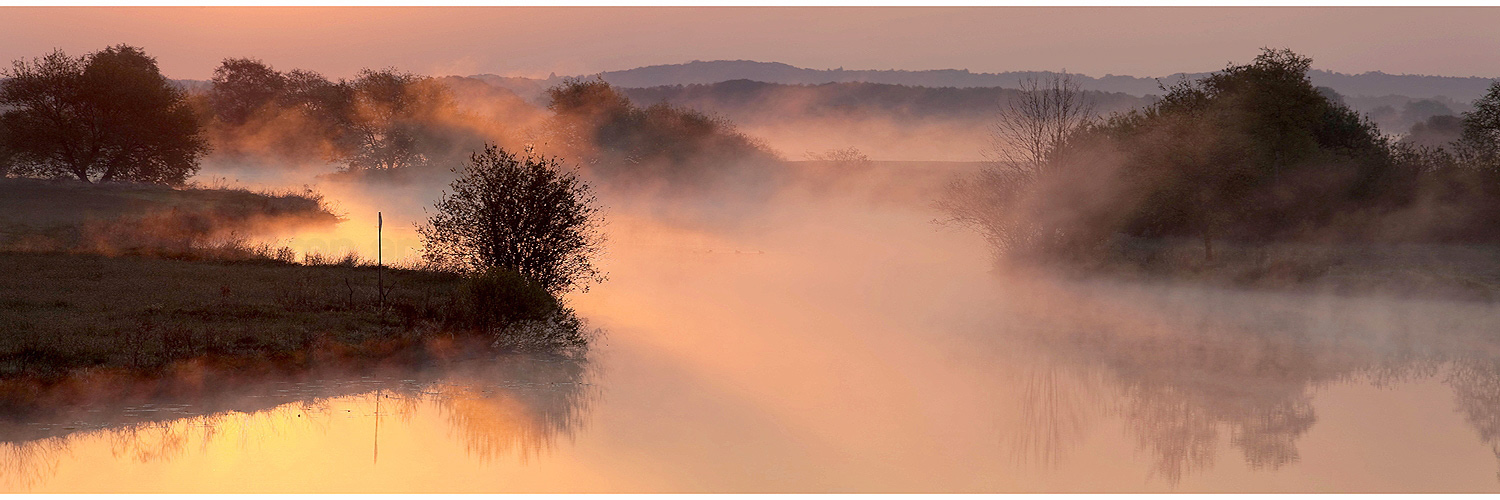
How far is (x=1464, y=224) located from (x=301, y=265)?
42.3 metres

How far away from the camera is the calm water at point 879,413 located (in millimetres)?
16391

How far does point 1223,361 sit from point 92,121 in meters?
55.8

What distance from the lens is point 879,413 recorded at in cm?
2133

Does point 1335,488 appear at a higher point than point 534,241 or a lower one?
lower

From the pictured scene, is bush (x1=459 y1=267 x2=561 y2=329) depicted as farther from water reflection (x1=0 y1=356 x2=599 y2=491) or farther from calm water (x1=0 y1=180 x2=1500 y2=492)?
water reflection (x1=0 y1=356 x2=599 y2=491)

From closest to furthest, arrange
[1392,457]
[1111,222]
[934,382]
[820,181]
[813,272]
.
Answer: [1392,457]
[934,382]
[1111,222]
[813,272]
[820,181]

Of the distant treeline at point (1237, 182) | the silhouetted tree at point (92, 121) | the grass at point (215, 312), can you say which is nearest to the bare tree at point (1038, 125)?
the distant treeline at point (1237, 182)

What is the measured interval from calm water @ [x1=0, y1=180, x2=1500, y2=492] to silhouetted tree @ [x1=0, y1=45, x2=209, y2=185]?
3807cm

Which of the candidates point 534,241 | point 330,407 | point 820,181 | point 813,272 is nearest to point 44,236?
point 534,241

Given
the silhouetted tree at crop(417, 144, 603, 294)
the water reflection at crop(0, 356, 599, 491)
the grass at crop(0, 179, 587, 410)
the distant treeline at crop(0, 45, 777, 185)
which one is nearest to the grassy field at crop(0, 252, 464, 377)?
the grass at crop(0, 179, 587, 410)

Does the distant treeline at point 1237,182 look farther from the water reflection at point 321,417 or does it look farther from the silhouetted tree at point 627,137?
the silhouetted tree at point 627,137

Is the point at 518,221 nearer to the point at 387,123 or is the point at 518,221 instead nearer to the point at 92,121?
the point at 92,121

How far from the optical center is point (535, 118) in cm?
11362

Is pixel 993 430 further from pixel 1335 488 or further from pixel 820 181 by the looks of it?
pixel 820 181
